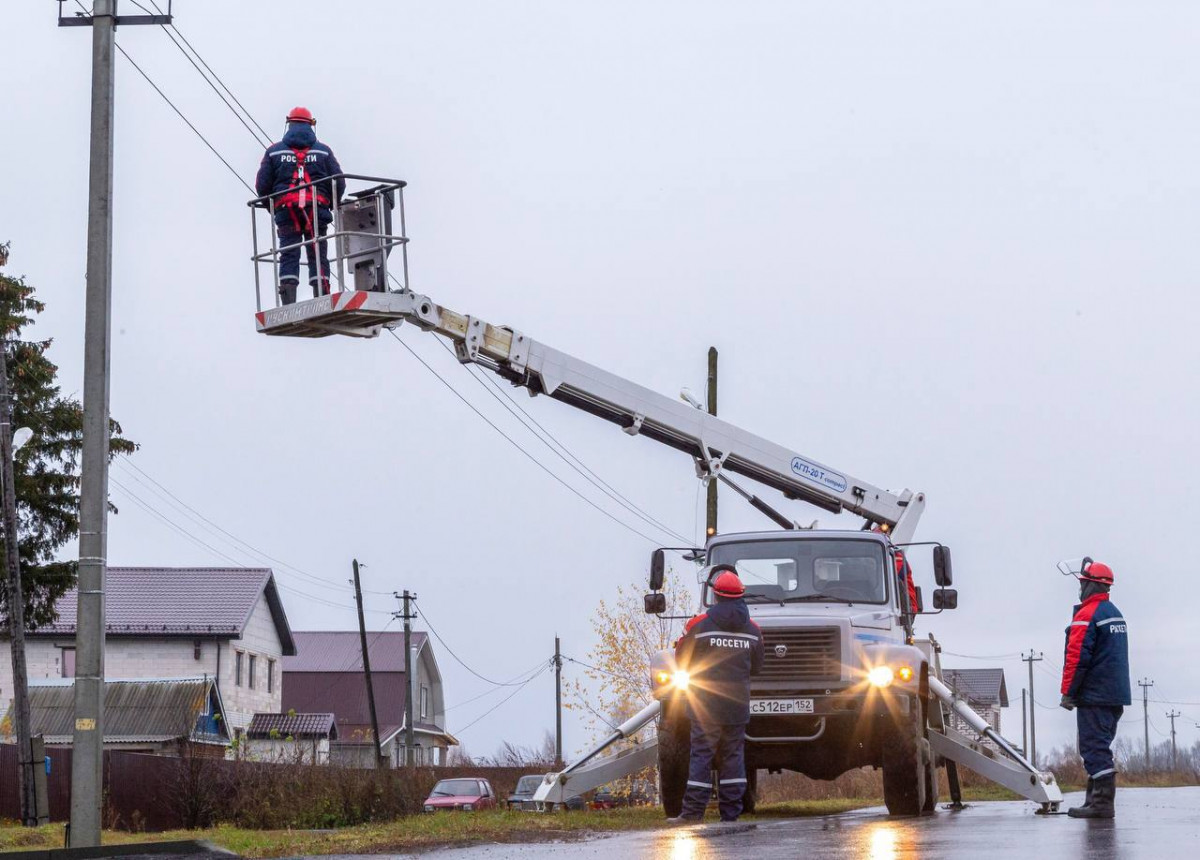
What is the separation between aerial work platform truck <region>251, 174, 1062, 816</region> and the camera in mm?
14016

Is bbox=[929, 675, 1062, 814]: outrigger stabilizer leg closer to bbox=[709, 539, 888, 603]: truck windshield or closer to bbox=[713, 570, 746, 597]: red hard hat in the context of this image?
bbox=[709, 539, 888, 603]: truck windshield

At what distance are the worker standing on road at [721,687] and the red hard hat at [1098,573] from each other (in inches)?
103

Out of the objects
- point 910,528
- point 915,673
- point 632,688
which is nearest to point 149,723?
point 632,688

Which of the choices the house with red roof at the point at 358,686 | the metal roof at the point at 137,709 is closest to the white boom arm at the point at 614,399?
the metal roof at the point at 137,709

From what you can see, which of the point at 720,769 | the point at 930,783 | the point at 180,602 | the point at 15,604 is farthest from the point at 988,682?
the point at 720,769

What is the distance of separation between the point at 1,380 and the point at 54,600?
6031 millimetres

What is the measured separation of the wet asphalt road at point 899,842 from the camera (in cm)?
873

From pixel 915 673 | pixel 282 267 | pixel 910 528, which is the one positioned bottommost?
pixel 915 673

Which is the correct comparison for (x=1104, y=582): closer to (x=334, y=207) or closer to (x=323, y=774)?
(x=334, y=207)

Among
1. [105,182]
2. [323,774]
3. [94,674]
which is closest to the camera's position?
[94,674]

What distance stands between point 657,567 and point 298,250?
4.59 m

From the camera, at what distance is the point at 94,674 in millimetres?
13664

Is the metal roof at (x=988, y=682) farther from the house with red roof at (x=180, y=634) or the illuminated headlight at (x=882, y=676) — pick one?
the illuminated headlight at (x=882, y=676)

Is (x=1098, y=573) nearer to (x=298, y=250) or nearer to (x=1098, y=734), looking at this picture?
(x=1098, y=734)
